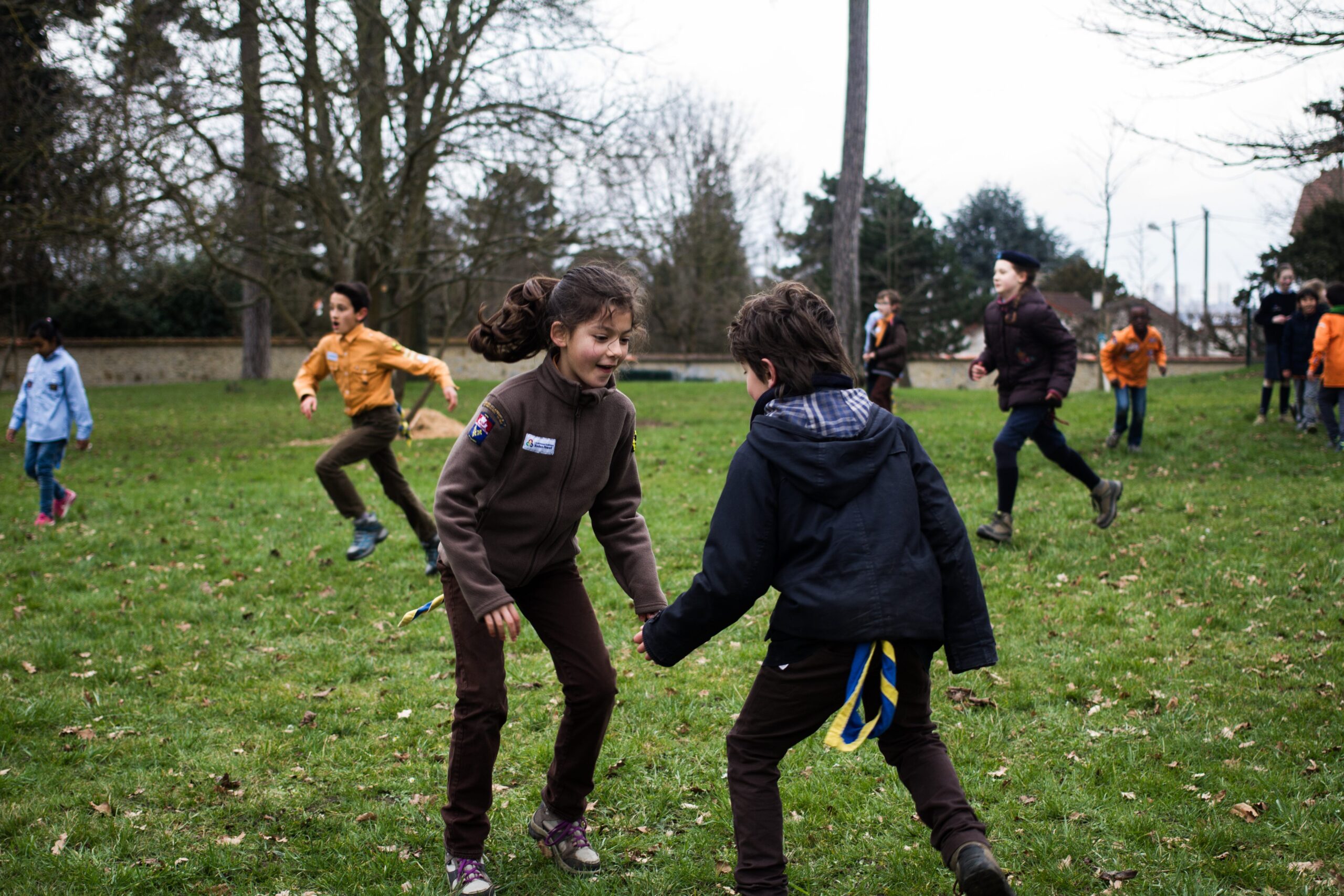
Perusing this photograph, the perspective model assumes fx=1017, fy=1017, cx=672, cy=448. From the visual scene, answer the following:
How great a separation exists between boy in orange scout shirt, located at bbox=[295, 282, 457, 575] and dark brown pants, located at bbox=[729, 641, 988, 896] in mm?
4831

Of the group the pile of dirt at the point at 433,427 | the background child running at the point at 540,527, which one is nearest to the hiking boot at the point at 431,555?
the background child running at the point at 540,527

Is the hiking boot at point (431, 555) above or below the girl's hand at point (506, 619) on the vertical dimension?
below

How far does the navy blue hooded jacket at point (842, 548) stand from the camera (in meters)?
2.58

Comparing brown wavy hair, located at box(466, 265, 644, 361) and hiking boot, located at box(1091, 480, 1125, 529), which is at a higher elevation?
brown wavy hair, located at box(466, 265, 644, 361)

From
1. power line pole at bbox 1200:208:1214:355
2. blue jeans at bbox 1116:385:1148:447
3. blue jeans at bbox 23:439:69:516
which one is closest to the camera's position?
blue jeans at bbox 23:439:69:516

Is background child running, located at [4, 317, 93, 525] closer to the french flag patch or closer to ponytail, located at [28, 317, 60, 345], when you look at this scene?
ponytail, located at [28, 317, 60, 345]

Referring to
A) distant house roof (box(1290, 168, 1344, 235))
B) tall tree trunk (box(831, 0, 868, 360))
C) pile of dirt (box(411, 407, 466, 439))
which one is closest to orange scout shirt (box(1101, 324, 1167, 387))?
tall tree trunk (box(831, 0, 868, 360))

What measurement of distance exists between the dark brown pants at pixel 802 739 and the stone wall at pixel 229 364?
101 feet

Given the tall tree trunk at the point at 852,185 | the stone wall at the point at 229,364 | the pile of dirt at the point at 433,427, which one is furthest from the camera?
the stone wall at the point at 229,364

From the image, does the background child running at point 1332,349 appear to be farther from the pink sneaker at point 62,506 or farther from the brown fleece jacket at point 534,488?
the pink sneaker at point 62,506

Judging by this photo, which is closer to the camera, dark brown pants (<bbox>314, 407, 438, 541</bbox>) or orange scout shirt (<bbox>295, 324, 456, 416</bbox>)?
dark brown pants (<bbox>314, 407, 438, 541</bbox>)

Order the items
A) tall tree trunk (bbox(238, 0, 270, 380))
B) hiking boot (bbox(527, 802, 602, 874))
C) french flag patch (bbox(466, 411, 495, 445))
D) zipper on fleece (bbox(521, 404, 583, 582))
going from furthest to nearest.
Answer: tall tree trunk (bbox(238, 0, 270, 380)) → hiking boot (bbox(527, 802, 602, 874)) → zipper on fleece (bbox(521, 404, 583, 582)) → french flag patch (bbox(466, 411, 495, 445))

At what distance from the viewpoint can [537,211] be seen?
17422 millimetres

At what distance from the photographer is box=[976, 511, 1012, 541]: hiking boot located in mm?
7559
